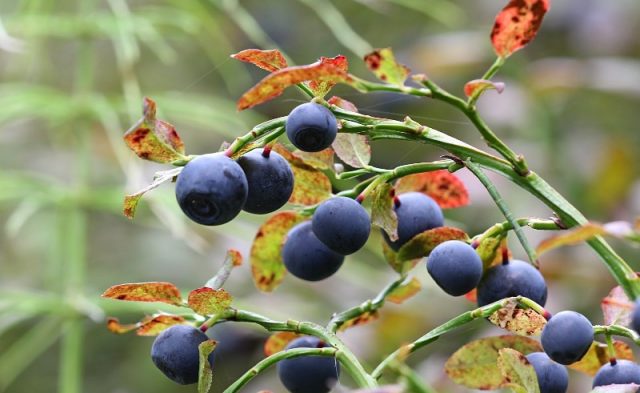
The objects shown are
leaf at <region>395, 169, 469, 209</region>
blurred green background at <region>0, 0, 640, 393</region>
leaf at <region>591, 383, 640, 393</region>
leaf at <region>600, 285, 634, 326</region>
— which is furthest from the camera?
blurred green background at <region>0, 0, 640, 393</region>

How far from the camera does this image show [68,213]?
1736mm

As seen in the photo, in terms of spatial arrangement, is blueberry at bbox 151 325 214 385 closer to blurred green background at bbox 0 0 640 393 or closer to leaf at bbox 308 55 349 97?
leaf at bbox 308 55 349 97

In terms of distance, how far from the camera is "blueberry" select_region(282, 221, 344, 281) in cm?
71

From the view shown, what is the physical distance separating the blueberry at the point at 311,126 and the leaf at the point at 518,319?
0.16 metres

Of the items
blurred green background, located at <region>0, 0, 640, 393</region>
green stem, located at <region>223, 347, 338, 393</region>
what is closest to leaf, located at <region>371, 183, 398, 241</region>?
green stem, located at <region>223, 347, 338, 393</region>

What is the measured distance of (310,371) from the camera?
70cm

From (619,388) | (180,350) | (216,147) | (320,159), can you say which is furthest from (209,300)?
(216,147)

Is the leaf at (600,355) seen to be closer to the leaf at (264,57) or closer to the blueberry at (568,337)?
the blueberry at (568,337)

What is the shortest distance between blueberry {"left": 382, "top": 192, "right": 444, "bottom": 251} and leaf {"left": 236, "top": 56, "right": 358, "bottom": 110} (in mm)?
157

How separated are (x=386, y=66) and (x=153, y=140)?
15 centimetres

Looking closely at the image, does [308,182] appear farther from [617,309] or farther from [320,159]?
[617,309]

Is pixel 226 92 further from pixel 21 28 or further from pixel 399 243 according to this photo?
pixel 399 243

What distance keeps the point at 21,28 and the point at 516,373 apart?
1375 mm

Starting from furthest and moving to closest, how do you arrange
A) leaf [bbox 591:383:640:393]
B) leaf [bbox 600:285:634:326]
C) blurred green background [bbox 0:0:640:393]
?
blurred green background [bbox 0:0:640:393], leaf [bbox 600:285:634:326], leaf [bbox 591:383:640:393]
